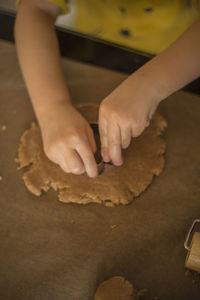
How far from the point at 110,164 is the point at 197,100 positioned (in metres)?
0.36

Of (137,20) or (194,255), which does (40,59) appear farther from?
(194,255)

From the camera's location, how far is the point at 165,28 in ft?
3.29

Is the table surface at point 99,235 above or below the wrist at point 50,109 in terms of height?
below

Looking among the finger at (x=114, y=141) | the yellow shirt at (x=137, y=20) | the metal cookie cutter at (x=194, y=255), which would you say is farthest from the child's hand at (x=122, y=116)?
the yellow shirt at (x=137, y=20)

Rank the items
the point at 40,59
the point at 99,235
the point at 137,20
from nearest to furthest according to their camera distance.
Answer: the point at 99,235 → the point at 40,59 → the point at 137,20

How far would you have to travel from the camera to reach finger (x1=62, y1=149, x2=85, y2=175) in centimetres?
76

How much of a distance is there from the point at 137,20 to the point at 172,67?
0.32 meters

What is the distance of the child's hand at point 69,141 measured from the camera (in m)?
0.76

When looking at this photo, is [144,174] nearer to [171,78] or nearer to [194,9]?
[171,78]

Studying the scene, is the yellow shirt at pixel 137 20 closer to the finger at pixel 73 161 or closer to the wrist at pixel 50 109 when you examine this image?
the wrist at pixel 50 109

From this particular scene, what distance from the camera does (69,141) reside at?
30.3 inches

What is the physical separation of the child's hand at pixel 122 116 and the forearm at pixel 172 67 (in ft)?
0.10

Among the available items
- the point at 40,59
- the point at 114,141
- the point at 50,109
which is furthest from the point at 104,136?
the point at 40,59

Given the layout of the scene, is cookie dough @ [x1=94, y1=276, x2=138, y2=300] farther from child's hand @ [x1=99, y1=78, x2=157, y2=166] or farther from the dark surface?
the dark surface
